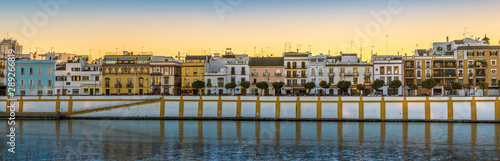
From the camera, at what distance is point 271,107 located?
66750mm

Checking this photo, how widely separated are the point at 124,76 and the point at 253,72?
18.0m

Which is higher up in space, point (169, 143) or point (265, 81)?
point (265, 81)

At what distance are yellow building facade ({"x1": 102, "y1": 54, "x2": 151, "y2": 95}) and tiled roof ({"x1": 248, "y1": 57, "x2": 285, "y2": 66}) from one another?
14865 millimetres

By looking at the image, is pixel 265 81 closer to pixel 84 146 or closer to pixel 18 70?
pixel 18 70

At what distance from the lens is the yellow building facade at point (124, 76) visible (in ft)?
274

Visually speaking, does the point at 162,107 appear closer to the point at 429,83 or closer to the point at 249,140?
the point at 249,140

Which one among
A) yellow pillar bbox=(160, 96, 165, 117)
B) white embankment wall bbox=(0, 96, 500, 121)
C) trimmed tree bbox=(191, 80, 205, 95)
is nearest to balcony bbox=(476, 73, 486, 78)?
white embankment wall bbox=(0, 96, 500, 121)

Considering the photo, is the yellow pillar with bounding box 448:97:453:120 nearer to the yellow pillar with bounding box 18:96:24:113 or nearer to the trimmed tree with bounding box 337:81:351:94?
the trimmed tree with bounding box 337:81:351:94

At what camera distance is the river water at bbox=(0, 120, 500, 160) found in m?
40.3

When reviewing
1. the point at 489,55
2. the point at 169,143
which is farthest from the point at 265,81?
the point at 169,143

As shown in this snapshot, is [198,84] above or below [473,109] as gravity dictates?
above

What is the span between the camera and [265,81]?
83.2 m

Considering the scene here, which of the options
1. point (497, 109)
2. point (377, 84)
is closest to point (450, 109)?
point (497, 109)

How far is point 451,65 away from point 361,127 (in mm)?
28174
